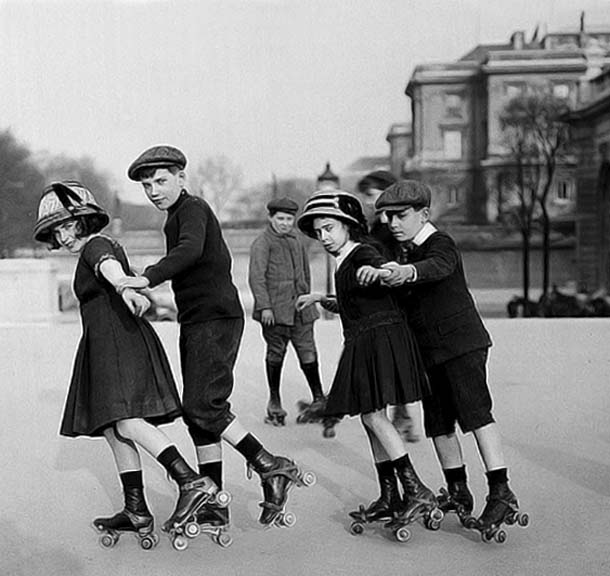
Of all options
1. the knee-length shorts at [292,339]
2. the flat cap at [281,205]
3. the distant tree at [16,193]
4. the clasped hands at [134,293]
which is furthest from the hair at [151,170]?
the distant tree at [16,193]

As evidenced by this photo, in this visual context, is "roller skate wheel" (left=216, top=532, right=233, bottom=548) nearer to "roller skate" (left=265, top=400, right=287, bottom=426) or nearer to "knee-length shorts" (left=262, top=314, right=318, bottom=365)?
"roller skate" (left=265, top=400, right=287, bottom=426)

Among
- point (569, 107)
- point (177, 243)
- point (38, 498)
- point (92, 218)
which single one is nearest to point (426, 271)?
point (177, 243)

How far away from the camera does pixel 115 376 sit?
9.39 ft

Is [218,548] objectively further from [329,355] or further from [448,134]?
[448,134]

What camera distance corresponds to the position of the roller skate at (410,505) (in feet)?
9.59

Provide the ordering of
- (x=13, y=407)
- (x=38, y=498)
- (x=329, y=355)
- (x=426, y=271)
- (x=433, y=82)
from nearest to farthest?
(x=426, y=271), (x=38, y=498), (x=13, y=407), (x=329, y=355), (x=433, y=82)

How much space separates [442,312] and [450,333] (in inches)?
3.2

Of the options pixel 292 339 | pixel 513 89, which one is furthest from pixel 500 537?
pixel 513 89

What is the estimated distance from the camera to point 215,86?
8031 mm

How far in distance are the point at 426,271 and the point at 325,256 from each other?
5.64 meters

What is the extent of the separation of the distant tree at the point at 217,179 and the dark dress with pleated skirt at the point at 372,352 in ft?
17.6

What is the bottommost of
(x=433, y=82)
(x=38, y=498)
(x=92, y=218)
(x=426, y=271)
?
(x=38, y=498)

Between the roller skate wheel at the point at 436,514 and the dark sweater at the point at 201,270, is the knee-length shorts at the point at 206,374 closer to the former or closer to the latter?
the dark sweater at the point at 201,270

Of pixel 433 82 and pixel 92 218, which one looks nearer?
pixel 92 218
